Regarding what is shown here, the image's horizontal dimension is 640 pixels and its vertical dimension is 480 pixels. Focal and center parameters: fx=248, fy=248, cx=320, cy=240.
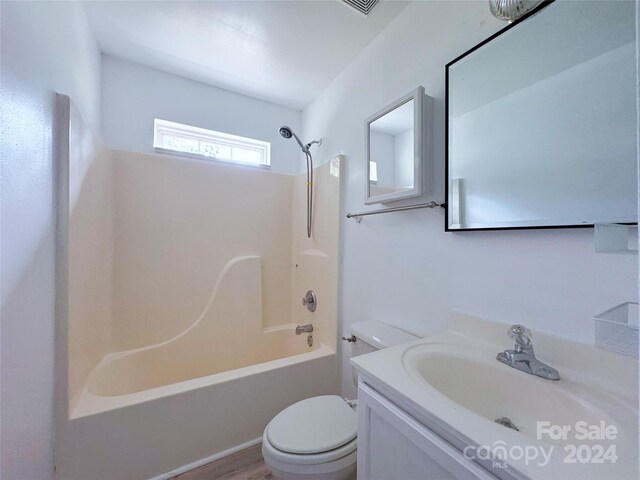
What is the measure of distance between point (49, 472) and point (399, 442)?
4.70ft

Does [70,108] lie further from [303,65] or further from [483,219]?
[483,219]

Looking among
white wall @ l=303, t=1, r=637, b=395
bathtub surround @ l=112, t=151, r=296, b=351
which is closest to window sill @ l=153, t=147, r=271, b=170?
bathtub surround @ l=112, t=151, r=296, b=351

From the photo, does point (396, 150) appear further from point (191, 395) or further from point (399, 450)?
point (191, 395)

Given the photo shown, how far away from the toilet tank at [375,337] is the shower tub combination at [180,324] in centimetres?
39

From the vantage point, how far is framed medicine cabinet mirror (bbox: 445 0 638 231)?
671mm

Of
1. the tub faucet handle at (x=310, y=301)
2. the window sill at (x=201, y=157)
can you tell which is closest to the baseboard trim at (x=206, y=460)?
the tub faucet handle at (x=310, y=301)

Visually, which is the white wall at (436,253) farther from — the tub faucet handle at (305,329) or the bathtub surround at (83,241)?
the bathtub surround at (83,241)

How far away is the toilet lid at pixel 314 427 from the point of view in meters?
0.96

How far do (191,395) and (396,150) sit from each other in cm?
166

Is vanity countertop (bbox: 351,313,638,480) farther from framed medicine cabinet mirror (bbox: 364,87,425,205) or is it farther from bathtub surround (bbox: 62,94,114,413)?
bathtub surround (bbox: 62,94,114,413)

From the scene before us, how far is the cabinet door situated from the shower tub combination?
86cm

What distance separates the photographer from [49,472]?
1.02 meters

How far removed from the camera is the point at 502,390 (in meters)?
0.76

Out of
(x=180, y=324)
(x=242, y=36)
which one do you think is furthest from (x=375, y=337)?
(x=242, y=36)
